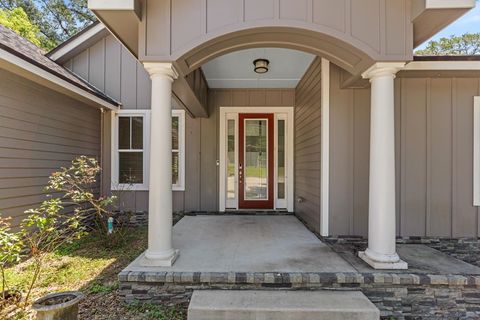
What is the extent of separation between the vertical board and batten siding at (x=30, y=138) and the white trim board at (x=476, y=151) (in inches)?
262

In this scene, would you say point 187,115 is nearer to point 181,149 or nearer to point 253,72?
point 181,149

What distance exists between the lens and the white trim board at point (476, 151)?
428 cm

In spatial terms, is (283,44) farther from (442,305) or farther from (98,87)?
(98,87)

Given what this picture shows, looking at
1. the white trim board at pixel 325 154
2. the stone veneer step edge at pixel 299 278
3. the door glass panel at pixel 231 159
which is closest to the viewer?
the stone veneer step edge at pixel 299 278

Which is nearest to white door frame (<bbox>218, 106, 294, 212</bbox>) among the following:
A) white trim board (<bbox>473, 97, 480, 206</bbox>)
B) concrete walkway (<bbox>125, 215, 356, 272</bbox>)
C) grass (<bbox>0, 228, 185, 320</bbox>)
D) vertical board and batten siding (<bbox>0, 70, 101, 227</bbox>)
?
concrete walkway (<bbox>125, 215, 356, 272</bbox>)

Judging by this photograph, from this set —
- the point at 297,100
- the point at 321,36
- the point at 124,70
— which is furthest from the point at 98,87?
the point at 321,36

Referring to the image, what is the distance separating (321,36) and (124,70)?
4.80 m

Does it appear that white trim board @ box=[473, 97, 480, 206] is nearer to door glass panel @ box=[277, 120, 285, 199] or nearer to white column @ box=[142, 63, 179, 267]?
door glass panel @ box=[277, 120, 285, 199]

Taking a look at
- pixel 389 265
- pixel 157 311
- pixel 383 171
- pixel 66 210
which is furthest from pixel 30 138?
pixel 389 265

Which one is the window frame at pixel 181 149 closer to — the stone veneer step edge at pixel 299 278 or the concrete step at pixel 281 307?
the stone veneer step edge at pixel 299 278

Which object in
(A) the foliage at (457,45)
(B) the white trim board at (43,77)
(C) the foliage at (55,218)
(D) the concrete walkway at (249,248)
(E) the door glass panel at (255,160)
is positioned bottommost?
(D) the concrete walkway at (249,248)

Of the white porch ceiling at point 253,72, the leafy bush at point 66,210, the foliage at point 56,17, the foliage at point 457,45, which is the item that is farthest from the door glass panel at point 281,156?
the foliage at point 457,45

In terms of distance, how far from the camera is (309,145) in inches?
204

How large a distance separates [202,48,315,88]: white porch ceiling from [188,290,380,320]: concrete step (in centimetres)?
331
